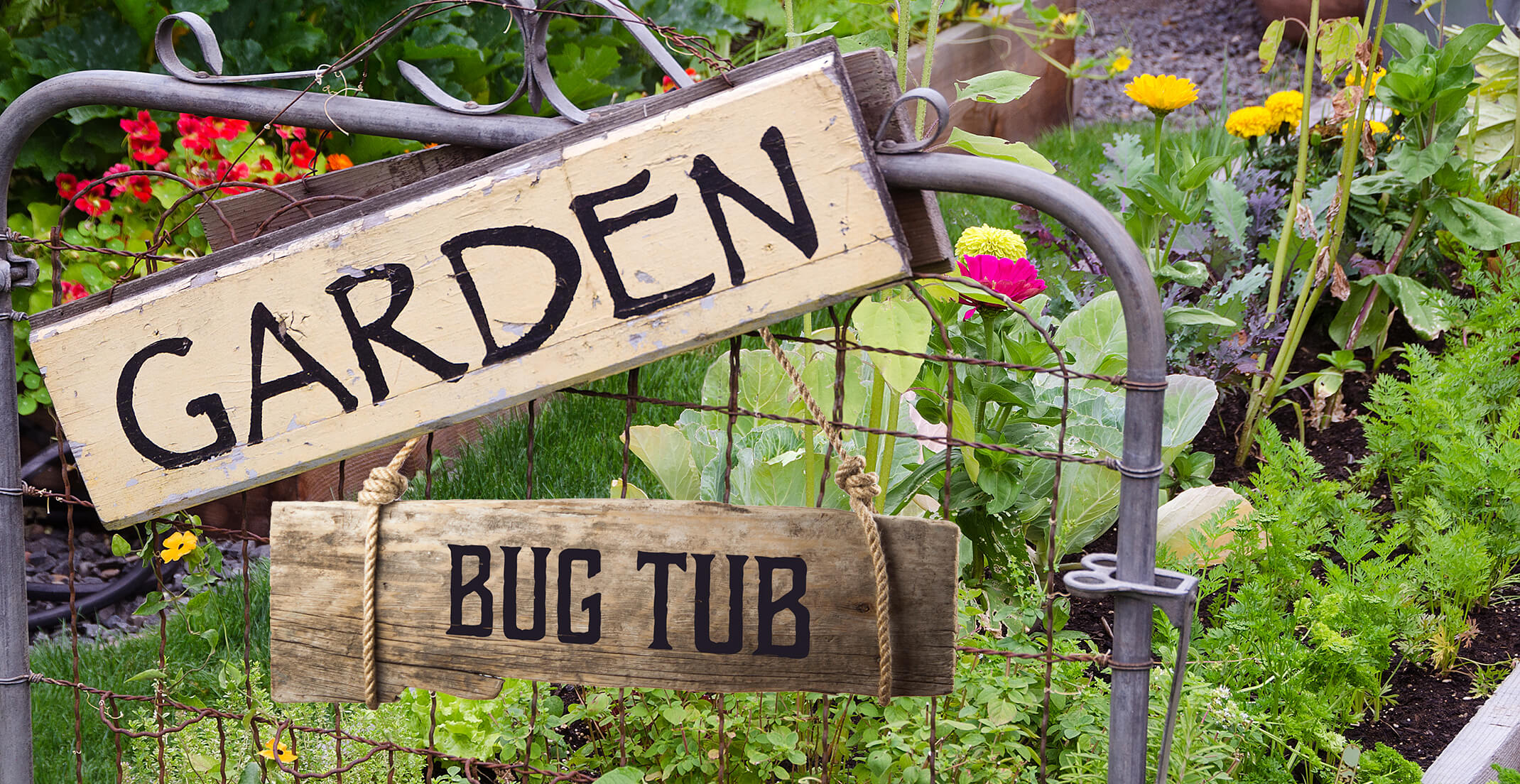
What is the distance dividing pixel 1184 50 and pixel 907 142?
22.9 ft

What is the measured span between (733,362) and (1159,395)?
50cm

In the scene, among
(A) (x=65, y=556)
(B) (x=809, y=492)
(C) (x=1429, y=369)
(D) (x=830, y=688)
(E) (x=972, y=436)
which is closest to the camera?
(D) (x=830, y=688)

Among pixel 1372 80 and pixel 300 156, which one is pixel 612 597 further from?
pixel 1372 80

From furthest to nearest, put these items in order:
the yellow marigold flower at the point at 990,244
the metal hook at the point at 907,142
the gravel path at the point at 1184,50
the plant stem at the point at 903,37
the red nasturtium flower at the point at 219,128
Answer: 1. the gravel path at the point at 1184,50
2. the red nasturtium flower at the point at 219,128
3. the yellow marigold flower at the point at 990,244
4. the plant stem at the point at 903,37
5. the metal hook at the point at 907,142

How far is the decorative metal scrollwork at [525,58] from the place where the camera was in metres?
1.21

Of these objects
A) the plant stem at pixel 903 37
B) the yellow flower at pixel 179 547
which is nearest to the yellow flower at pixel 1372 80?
the plant stem at pixel 903 37

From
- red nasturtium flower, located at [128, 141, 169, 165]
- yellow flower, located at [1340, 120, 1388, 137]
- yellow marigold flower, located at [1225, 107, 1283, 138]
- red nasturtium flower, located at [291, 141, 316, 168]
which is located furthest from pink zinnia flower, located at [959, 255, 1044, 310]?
red nasturtium flower, located at [128, 141, 169, 165]

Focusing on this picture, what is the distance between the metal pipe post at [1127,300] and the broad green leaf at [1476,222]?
7.65ft

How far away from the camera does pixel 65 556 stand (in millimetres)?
3375

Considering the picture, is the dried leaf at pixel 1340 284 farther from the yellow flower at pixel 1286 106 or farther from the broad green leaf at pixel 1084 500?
the broad green leaf at pixel 1084 500

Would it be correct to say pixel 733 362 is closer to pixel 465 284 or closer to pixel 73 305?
pixel 465 284

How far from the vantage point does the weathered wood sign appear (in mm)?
1288

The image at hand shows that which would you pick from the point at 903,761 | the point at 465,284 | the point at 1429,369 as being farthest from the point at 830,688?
the point at 1429,369

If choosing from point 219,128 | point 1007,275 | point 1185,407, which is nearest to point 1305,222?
point 1185,407
